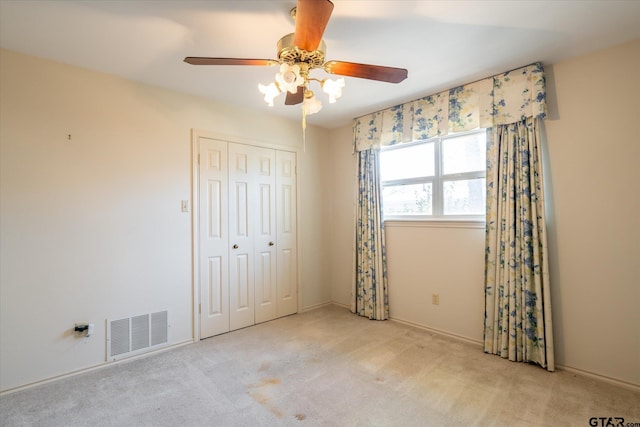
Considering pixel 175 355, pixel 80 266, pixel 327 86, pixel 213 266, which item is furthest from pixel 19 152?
pixel 327 86

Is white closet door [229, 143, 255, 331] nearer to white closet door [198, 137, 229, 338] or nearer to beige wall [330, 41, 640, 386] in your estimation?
white closet door [198, 137, 229, 338]

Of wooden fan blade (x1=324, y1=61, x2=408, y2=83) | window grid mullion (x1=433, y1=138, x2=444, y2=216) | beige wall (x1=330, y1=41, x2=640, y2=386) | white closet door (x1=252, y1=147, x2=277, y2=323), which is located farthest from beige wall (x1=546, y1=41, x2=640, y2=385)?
white closet door (x1=252, y1=147, x2=277, y2=323)

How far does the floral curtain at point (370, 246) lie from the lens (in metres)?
3.54

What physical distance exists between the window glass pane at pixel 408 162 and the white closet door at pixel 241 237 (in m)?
1.61

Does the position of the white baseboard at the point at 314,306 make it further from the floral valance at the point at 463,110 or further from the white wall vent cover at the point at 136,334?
the floral valance at the point at 463,110

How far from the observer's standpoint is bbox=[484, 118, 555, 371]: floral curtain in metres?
2.38

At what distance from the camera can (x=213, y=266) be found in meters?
3.14

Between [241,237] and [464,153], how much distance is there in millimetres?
2530

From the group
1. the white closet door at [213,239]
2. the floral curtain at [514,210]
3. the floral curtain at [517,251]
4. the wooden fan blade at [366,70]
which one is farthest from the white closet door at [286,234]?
the floral curtain at [517,251]

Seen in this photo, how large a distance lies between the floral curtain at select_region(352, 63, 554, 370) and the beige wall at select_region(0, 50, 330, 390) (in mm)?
2670

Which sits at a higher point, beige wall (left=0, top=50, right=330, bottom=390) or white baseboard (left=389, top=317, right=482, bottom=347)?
beige wall (left=0, top=50, right=330, bottom=390)

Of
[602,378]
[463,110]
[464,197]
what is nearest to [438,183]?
[464,197]

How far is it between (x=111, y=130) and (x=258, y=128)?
1.46m

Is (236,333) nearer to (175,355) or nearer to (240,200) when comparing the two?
(175,355)
